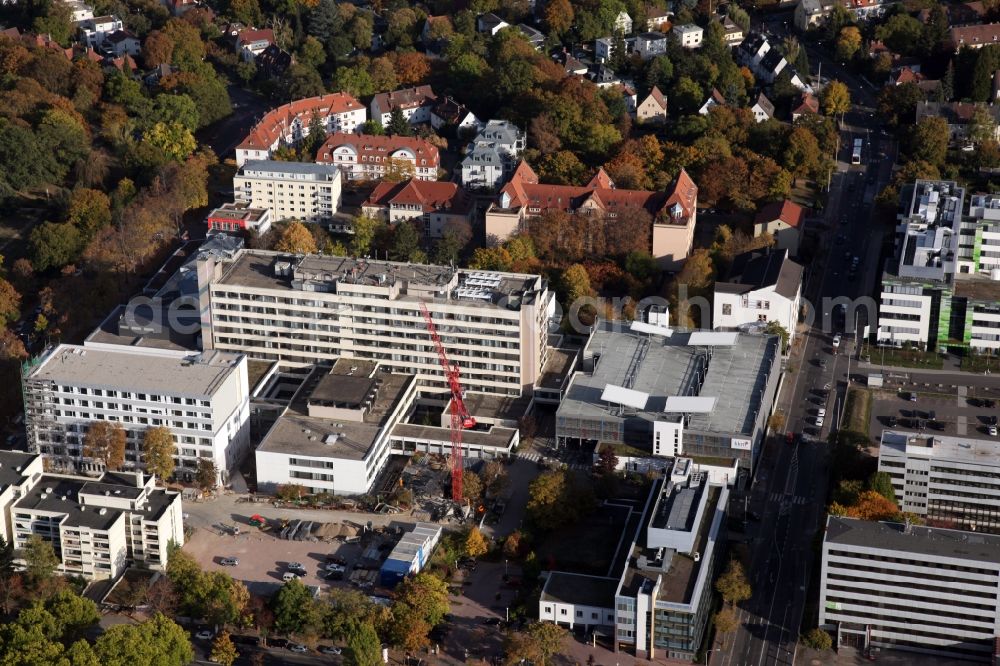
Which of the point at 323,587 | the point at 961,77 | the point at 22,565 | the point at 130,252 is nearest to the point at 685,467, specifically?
the point at 323,587

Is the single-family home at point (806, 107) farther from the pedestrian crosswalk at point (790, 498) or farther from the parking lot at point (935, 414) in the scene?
the pedestrian crosswalk at point (790, 498)

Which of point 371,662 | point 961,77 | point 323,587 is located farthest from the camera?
point 961,77

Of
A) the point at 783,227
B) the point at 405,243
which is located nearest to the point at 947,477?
the point at 783,227

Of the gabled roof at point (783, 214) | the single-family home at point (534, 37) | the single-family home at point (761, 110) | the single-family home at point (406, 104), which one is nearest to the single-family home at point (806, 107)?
the single-family home at point (761, 110)

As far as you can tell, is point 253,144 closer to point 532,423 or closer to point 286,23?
point 286,23

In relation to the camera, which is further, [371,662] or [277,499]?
[277,499]

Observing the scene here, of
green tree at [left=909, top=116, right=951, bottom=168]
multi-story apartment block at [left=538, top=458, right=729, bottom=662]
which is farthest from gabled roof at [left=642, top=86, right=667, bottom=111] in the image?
multi-story apartment block at [left=538, top=458, right=729, bottom=662]

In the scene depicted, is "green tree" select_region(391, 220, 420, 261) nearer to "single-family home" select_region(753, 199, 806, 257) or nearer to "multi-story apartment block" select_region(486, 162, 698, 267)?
"multi-story apartment block" select_region(486, 162, 698, 267)
